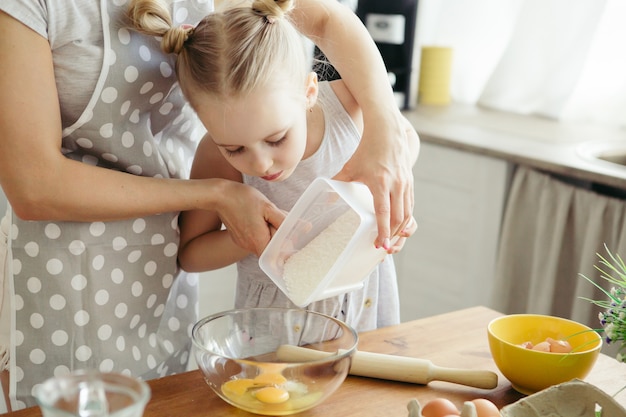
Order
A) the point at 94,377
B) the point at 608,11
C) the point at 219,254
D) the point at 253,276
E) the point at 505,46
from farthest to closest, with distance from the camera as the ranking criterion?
the point at 505,46 → the point at 608,11 → the point at 253,276 → the point at 219,254 → the point at 94,377

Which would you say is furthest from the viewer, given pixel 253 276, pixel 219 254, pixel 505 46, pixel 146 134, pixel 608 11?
pixel 505 46

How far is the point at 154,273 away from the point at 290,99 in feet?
1.24

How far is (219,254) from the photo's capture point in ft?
4.60

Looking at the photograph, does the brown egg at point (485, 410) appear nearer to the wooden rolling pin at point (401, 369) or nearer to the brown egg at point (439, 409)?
the brown egg at point (439, 409)

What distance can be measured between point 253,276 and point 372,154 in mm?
399

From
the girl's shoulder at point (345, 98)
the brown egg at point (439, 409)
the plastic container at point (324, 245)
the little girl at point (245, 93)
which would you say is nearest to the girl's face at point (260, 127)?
the little girl at point (245, 93)

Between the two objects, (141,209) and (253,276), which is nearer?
(141,209)

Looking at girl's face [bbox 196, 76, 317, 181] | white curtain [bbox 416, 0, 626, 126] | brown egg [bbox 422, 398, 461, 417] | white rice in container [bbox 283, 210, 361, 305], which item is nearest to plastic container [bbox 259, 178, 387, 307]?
white rice in container [bbox 283, 210, 361, 305]

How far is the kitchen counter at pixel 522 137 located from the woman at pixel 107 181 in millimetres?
1032

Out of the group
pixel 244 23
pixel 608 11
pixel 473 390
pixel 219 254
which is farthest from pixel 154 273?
pixel 608 11

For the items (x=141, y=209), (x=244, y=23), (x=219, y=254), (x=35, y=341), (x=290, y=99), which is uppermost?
(x=244, y=23)

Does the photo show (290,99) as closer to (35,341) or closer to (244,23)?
(244,23)

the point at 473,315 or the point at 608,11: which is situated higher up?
the point at 608,11

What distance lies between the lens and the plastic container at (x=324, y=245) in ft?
3.67
